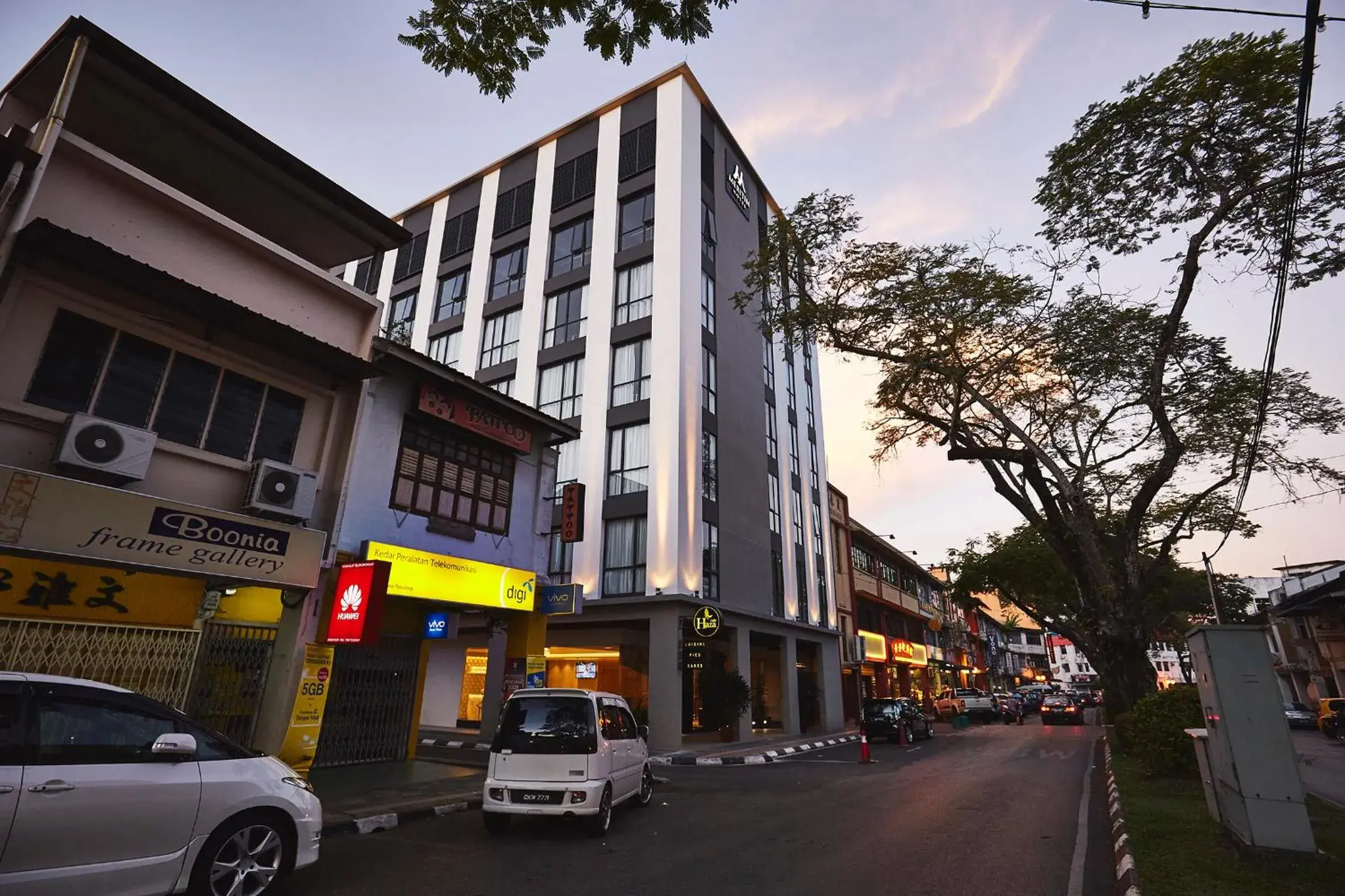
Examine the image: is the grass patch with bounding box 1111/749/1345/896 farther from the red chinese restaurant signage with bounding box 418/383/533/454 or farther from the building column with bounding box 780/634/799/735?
the building column with bounding box 780/634/799/735

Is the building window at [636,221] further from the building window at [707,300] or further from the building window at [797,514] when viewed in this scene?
the building window at [797,514]

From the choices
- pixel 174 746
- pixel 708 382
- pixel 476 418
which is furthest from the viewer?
pixel 708 382

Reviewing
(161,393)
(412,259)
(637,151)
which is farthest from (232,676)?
(412,259)

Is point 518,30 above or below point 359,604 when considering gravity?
above

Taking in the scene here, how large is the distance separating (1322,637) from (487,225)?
53196 millimetres

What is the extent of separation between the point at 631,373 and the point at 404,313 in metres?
17.4

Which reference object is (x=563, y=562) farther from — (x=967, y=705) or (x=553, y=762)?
(x=967, y=705)

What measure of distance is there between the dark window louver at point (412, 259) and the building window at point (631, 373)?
16.6 meters

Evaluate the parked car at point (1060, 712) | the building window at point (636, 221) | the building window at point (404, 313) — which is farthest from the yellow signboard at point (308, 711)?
the parked car at point (1060, 712)

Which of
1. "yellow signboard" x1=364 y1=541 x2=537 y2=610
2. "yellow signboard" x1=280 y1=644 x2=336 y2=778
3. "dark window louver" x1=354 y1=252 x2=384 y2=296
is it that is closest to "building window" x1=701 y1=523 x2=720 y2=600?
"yellow signboard" x1=364 y1=541 x2=537 y2=610

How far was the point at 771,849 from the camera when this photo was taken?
25.2 ft

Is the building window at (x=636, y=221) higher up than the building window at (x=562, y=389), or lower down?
higher up

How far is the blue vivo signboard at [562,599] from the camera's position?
15.0 meters

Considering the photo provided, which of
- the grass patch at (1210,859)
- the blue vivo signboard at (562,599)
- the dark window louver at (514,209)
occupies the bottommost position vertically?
the grass patch at (1210,859)
